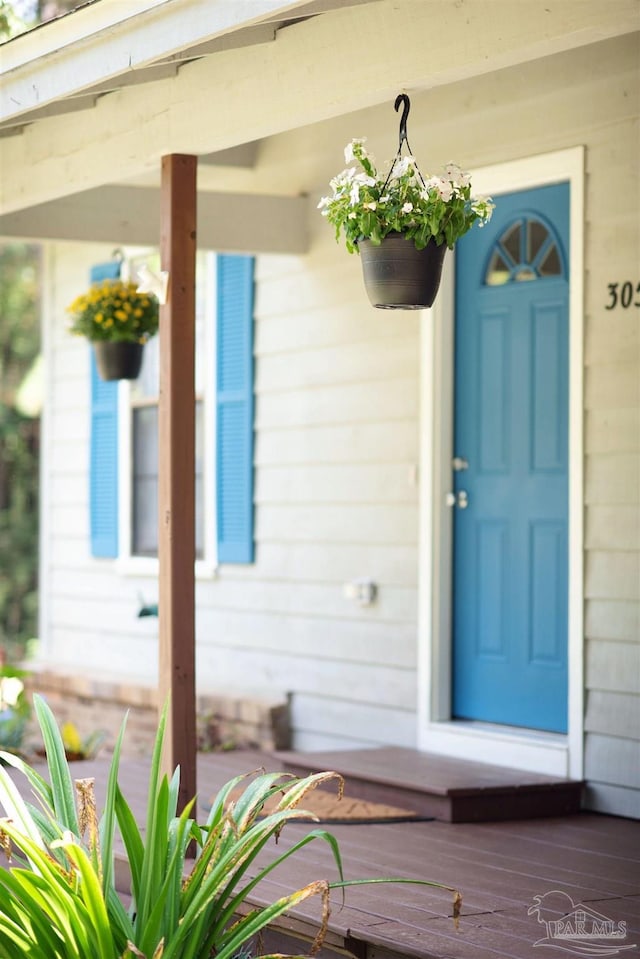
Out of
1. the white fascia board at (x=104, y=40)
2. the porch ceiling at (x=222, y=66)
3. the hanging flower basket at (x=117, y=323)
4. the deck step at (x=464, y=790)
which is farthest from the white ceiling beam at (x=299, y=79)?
the deck step at (x=464, y=790)

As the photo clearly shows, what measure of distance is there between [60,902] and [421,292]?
183 centimetres

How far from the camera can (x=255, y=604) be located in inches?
272

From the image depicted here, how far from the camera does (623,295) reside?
4953 millimetres

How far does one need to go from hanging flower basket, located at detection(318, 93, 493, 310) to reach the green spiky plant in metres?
1.35

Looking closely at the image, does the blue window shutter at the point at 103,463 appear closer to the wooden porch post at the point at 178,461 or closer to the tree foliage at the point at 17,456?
the wooden porch post at the point at 178,461

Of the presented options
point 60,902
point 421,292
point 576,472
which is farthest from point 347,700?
point 60,902

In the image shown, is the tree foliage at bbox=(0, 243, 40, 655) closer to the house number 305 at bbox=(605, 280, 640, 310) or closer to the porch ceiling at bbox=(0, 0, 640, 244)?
the porch ceiling at bbox=(0, 0, 640, 244)

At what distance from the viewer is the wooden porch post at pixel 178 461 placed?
4.38 meters

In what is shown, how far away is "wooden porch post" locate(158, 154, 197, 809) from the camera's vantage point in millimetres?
4383

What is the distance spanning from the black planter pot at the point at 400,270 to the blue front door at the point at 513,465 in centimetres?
164

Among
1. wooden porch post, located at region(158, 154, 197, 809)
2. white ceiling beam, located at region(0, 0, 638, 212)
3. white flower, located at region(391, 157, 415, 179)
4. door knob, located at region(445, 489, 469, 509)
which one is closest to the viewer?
white ceiling beam, located at region(0, 0, 638, 212)

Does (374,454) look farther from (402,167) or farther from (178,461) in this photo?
(402,167)

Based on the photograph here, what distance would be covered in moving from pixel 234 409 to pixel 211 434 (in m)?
0.21

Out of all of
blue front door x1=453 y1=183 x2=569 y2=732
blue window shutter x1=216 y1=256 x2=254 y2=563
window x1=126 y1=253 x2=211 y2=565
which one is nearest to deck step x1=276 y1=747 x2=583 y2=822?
blue front door x1=453 y1=183 x2=569 y2=732
